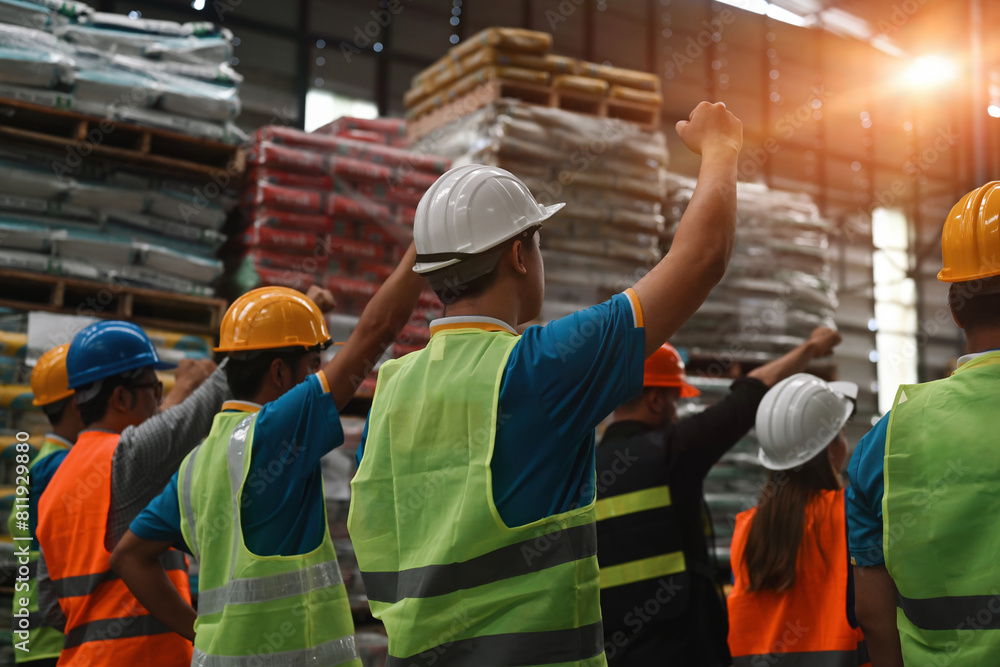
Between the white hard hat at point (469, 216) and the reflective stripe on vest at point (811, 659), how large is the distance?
5.86 feet

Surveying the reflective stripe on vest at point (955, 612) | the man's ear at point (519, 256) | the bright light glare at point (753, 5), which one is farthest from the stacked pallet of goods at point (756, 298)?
the bright light glare at point (753, 5)

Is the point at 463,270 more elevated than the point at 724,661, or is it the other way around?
the point at 463,270

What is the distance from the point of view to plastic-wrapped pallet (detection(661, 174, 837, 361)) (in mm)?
6371

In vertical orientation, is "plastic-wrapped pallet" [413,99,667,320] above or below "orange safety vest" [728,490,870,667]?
above

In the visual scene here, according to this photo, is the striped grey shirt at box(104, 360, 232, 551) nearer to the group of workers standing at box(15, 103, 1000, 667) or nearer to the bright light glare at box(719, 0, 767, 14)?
the group of workers standing at box(15, 103, 1000, 667)

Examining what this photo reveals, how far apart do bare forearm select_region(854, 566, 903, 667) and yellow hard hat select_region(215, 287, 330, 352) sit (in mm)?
1708

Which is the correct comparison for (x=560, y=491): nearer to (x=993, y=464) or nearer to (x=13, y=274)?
(x=993, y=464)

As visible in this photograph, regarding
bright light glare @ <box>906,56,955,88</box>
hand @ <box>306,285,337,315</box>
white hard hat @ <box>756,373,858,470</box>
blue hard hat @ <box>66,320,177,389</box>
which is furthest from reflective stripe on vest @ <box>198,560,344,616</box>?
bright light glare @ <box>906,56,955,88</box>

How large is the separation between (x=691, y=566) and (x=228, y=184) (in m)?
3.55

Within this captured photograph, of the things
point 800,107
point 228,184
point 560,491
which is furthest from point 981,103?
point 560,491

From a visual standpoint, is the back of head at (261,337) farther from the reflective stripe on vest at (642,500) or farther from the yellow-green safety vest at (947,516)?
the yellow-green safety vest at (947,516)

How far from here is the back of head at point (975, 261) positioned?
212cm

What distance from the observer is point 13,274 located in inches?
187

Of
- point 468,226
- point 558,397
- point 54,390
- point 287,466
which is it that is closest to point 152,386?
point 54,390
